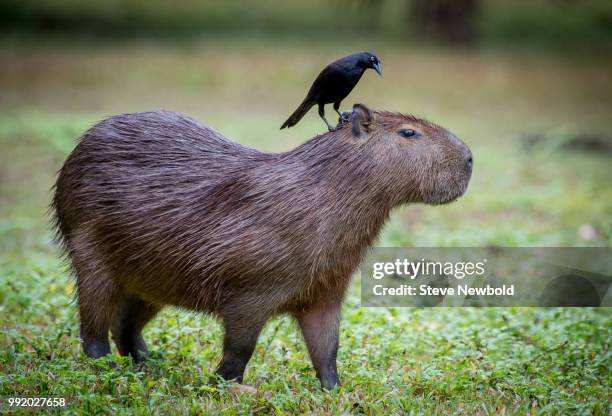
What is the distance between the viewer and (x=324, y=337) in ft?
13.7

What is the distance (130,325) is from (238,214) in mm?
1113

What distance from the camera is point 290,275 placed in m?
3.90

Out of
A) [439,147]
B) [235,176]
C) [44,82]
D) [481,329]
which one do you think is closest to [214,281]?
[235,176]

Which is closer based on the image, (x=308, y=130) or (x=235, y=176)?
(x=235, y=176)

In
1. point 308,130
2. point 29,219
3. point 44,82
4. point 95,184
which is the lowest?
point 95,184

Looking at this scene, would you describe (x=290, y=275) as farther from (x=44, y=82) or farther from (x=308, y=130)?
(x=44, y=82)

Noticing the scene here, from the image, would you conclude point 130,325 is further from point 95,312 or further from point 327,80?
point 327,80

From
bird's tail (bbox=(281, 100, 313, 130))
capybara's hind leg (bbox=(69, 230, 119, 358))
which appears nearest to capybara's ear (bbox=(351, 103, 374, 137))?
bird's tail (bbox=(281, 100, 313, 130))

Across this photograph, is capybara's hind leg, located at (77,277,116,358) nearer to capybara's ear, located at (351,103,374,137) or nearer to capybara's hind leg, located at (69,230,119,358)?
capybara's hind leg, located at (69,230,119,358)

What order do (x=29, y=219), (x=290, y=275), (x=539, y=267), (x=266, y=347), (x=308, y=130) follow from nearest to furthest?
(x=290, y=275) < (x=266, y=347) < (x=539, y=267) < (x=29, y=219) < (x=308, y=130)

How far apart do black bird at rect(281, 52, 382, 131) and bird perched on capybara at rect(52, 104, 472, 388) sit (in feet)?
0.42

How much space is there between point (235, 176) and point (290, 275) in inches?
Answer: 23.6

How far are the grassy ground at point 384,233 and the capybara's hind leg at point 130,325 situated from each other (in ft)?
0.54

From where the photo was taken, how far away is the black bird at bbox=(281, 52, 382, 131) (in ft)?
12.9
